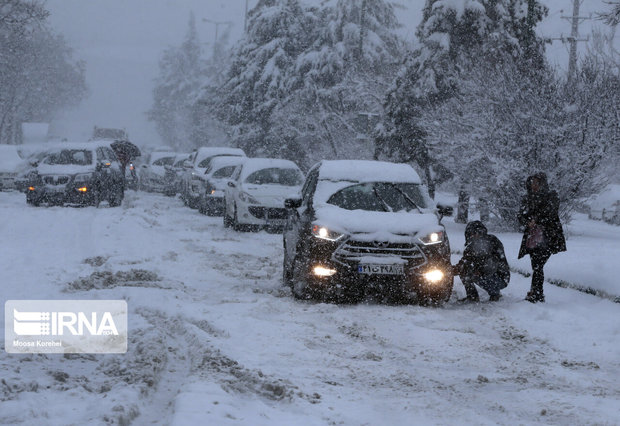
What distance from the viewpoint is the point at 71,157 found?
73.7 feet

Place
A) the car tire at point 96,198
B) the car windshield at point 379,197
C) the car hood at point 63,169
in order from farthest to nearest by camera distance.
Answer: the car tire at point 96,198
the car hood at point 63,169
the car windshield at point 379,197

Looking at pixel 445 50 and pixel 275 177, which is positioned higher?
pixel 445 50

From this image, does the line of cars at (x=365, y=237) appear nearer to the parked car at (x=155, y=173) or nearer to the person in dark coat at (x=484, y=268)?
the person in dark coat at (x=484, y=268)

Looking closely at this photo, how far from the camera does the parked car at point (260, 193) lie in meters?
17.6

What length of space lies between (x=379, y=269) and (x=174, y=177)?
23.8 meters

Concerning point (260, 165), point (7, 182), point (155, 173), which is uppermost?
point (260, 165)

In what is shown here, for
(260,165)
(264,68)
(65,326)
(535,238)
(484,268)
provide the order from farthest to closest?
(264,68), (260,165), (484,268), (535,238), (65,326)

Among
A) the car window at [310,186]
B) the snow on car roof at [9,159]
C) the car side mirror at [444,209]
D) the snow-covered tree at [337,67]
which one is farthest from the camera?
the snow-covered tree at [337,67]

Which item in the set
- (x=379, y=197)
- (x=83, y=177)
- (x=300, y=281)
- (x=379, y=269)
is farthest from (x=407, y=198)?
(x=83, y=177)

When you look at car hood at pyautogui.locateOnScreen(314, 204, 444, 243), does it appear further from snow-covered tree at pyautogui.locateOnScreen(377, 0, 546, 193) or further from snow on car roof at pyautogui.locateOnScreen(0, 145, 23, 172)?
snow on car roof at pyautogui.locateOnScreen(0, 145, 23, 172)

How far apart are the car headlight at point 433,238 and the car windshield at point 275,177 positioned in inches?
372

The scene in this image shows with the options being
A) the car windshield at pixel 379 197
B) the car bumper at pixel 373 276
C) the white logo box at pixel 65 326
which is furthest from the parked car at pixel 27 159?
the car bumper at pixel 373 276

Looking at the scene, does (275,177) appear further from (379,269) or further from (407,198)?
(379,269)

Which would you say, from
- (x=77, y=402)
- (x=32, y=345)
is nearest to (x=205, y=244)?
(x=32, y=345)
